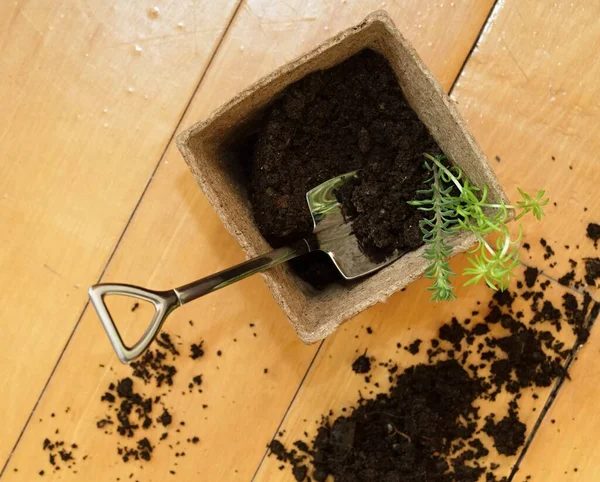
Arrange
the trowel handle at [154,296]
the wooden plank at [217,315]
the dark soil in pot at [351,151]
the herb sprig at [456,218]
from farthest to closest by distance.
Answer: the wooden plank at [217,315], the dark soil in pot at [351,151], the herb sprig at [456,218], the trowel handle at [154,296]

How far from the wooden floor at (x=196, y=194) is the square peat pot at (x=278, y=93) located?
155 mm

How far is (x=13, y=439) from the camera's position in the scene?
3.41 feet

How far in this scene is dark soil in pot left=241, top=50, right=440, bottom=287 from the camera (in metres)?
0.86

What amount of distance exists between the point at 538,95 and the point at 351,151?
1.21 ft

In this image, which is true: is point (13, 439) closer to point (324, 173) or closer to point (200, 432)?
point (200, 432)

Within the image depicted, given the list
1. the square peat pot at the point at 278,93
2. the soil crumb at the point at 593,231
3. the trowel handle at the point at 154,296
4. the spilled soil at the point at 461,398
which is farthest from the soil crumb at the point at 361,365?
the soil crumb at the point at 593,231

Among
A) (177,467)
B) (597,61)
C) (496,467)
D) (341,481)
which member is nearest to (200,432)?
(177,467)

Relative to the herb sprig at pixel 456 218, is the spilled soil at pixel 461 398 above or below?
below

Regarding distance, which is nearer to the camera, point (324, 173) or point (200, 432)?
point (324, 173)

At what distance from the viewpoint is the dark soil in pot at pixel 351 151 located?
0.86 m

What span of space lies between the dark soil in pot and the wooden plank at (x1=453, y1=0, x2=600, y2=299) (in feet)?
0.64

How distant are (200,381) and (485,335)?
52 cm

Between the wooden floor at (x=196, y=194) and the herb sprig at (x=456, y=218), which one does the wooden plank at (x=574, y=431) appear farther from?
the herb sprig at (x=456, y=218)

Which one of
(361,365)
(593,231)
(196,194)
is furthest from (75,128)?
(593,231)
